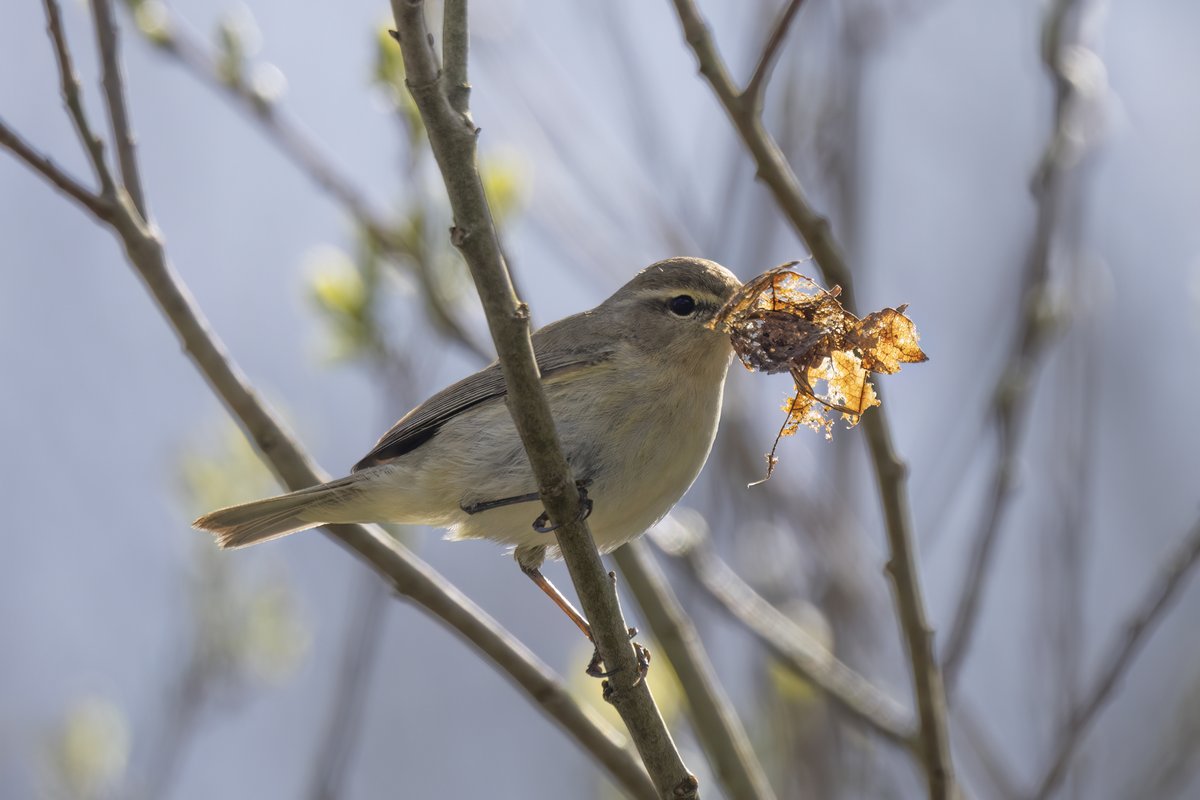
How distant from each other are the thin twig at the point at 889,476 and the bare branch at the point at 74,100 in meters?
1.46

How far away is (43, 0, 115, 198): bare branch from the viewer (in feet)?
9.39

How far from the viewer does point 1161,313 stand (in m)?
8.15

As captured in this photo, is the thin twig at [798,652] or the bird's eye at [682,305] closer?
the thin twig at [798,652]

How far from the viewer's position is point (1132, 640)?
3.25 metres

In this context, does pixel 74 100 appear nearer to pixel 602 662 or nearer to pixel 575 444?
pixel 575 444

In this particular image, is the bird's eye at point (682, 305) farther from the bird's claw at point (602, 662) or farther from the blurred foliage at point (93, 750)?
the blurred foliage at point (93, 750)

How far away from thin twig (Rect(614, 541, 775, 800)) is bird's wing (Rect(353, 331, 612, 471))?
0.61 metres

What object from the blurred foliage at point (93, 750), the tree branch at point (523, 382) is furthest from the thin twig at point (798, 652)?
the blurred foliage at point (93, 750)

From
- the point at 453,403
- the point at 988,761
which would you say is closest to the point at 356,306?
the point at 453,403

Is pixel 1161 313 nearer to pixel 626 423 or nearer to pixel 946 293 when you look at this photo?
pixel 946 293

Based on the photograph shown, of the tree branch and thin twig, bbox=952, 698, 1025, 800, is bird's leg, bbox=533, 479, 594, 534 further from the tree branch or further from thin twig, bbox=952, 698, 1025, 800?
thin twig, bbox=952, 698, 1025, 800

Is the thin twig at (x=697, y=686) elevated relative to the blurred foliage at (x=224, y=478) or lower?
lower

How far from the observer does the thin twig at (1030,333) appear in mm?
3471

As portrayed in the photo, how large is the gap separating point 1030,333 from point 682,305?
1089 millimetres
